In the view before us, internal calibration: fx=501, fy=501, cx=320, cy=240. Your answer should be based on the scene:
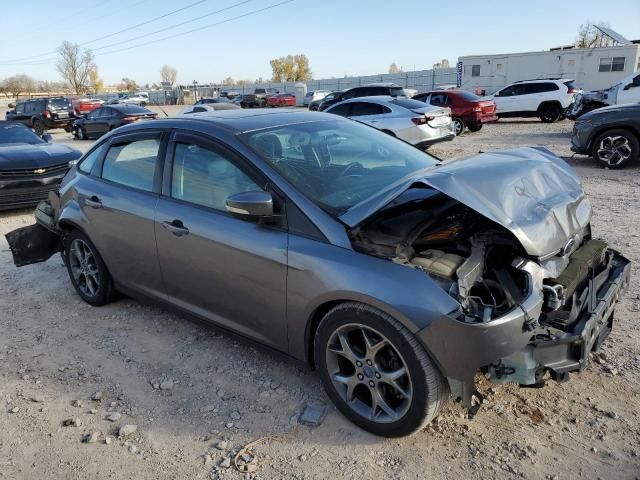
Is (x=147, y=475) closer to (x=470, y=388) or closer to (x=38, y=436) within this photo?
(x=38, y=436)

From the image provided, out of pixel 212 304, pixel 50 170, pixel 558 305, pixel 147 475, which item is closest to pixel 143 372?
pixel 212 304

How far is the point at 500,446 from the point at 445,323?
83 cm

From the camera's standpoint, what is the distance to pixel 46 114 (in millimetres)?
24188

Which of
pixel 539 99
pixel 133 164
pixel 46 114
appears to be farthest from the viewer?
pixel 46 114

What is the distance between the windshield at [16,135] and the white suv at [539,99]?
1670 centimetres

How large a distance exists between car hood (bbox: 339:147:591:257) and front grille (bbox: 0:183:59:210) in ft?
23.2

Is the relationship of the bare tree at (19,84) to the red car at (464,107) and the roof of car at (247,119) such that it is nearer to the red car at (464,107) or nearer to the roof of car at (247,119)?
the red car at (464,107)

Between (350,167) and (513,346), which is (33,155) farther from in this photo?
(513,346)

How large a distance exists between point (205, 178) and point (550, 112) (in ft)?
63.6

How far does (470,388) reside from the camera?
2.47 meters

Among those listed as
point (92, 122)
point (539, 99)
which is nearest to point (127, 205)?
point (92, 122)

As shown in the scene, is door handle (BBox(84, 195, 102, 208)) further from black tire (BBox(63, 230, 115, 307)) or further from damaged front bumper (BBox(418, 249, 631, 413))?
damaged front bumper (BBox(418, 249, 631, 413))

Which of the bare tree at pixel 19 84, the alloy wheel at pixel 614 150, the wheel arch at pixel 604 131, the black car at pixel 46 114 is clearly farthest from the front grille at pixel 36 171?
the bare tree at pixel 19 84

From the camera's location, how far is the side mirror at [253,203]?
110 inches
